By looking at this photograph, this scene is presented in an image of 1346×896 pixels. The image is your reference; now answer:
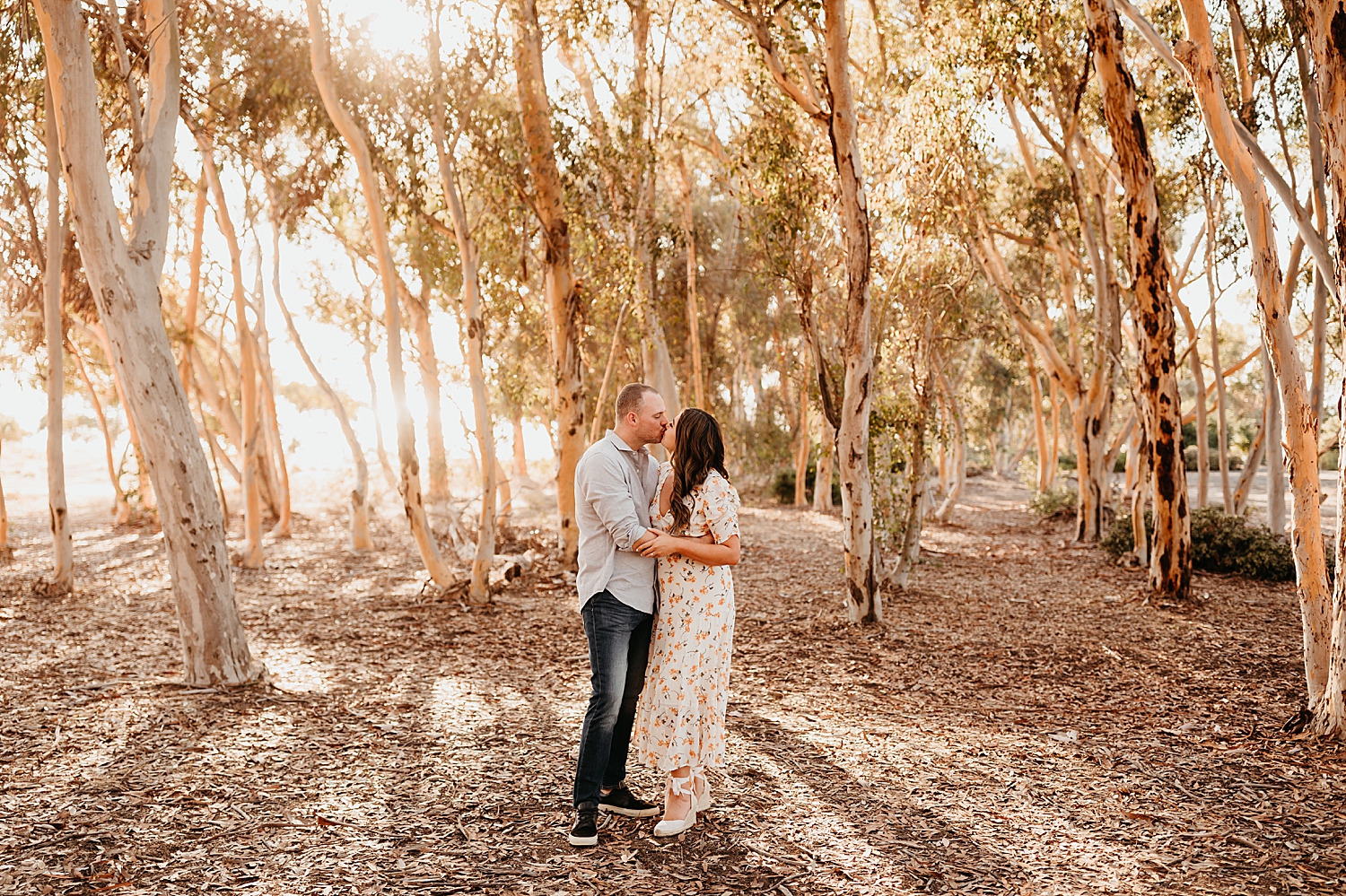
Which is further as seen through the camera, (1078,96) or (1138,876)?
(1078,96)

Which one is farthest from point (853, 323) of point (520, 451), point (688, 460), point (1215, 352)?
point (520, 451)

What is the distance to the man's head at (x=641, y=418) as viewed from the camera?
392cm

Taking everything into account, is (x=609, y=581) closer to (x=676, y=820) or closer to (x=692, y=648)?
(x=692, y=648)

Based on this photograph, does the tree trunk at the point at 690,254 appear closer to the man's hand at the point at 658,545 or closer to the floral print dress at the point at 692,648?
the floral print dress at the point at 692,648

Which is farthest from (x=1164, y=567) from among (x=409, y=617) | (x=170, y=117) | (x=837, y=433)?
(x=170, y=117)

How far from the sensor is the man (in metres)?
3.85

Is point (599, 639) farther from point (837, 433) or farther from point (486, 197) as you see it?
point (486, 197)

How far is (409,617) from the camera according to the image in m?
9.08

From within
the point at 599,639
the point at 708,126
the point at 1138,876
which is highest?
the point at 708,126

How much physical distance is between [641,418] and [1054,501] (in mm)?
16680

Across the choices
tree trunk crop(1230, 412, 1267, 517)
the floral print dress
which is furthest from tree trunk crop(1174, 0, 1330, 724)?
tree trunk crop(1230, 412, 1267, 517)

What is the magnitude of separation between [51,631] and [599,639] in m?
6.60

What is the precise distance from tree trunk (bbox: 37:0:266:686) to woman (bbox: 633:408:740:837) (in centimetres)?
336

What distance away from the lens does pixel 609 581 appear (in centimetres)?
387
